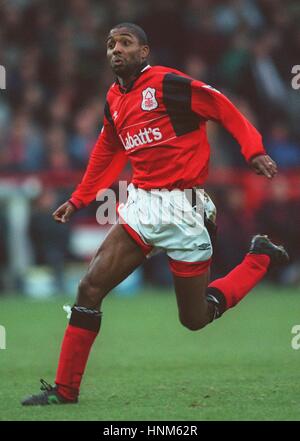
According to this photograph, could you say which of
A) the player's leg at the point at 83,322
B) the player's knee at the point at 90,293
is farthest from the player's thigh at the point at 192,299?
the player's knee at the point at 90,293

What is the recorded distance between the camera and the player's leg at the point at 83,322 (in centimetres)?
755

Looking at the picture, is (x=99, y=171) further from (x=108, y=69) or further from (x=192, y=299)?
(x=108, y=69)

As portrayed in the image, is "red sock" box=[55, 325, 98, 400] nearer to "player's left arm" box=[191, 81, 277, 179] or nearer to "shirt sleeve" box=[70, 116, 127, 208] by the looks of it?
"shirt sleeve" box=[70, 116, 127, 208]

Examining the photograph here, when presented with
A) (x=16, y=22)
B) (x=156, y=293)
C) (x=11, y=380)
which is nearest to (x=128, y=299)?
(x=156, y=293)

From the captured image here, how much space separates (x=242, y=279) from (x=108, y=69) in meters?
10.6

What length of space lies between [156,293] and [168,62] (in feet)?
13.0

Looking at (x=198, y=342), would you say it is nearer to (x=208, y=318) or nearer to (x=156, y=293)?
(x=208, y=318)

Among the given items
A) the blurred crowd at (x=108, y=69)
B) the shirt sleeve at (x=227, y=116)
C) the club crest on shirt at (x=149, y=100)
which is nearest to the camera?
the shirt sleeve at (x=227, y=116)

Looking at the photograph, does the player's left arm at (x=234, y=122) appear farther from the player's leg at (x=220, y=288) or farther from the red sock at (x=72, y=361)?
the red sock at (x=72, y=361)

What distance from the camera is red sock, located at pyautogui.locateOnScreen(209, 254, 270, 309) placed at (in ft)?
27.0

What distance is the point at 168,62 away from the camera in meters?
18.5

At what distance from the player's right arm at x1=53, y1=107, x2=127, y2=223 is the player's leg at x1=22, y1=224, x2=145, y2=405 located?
2.35 feet

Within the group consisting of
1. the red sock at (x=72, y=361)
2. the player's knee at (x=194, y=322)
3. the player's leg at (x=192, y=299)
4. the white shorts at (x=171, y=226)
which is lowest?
the red sock at (x=72, y=361)
